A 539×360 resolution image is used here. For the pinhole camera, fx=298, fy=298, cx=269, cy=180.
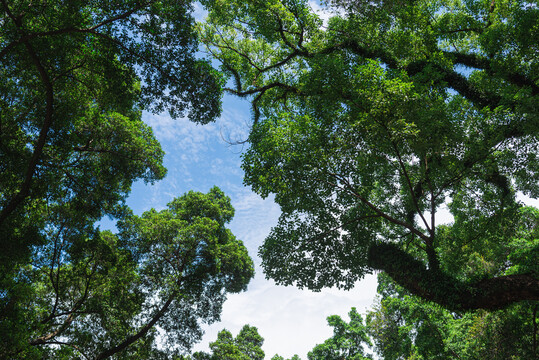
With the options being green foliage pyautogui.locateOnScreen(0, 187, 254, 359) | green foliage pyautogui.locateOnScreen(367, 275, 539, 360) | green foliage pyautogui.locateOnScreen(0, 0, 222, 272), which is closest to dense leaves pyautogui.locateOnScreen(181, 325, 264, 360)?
green foliage pyautogui.locateOnScreen(0, 187, 254, 359)

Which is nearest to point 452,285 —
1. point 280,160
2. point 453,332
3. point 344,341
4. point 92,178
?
point 280,160

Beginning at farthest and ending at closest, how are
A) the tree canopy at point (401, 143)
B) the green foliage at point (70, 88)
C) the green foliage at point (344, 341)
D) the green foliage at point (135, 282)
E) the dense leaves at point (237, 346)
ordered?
the green foliage at point (344, 341) → the dense leaves at point (237, 346) → the green foliage at point (135, 282) → the tree canopy at point (401, 143) → the green foliage at point (70, 88)

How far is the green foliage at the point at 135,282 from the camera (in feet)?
32.8

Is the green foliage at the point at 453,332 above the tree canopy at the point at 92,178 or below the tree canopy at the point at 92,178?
below

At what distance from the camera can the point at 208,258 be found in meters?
14.5

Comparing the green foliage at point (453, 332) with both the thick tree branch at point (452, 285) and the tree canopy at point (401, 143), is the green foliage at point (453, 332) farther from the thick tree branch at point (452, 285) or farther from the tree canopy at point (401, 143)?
the tree canopy at point (401, 143)

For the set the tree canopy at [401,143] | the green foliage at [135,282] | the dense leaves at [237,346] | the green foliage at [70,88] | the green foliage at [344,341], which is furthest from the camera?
the green foliage at [344,341]

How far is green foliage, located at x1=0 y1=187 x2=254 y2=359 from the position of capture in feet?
32.8

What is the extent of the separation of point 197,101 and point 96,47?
8.45 feet

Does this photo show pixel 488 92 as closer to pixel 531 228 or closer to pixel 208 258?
pixel 531 228

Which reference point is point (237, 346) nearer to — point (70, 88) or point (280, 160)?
point (280, 160)

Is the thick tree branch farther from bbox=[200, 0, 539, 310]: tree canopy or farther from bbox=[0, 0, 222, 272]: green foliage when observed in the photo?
bbox=[0, 0, 222, 272]: green foliage

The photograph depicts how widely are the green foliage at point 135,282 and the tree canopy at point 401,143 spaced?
5.61m

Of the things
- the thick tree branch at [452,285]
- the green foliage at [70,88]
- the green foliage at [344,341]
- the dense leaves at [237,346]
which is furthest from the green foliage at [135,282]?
the green foliage at [344,341]
